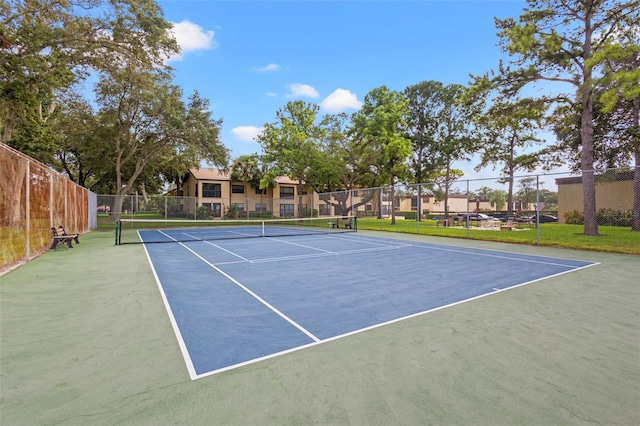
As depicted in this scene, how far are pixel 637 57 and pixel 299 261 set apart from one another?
19.8 m

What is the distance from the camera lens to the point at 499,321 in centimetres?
414

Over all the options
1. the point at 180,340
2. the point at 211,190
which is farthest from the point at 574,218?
the point at 211,190

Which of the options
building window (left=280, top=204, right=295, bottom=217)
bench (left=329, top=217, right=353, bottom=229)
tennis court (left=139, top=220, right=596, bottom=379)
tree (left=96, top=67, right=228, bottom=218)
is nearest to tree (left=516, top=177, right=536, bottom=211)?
tennis court (left=139, top=220, right=596, bottom=379)

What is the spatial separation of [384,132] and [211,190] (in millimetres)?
23125

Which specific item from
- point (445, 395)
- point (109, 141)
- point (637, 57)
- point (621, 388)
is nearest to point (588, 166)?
point (637, 57)

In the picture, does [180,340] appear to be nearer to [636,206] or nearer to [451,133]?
[636,206]

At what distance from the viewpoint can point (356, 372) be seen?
2828mm

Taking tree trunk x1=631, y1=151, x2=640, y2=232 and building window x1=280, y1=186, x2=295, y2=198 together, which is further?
building window x1=280, y1=186, x2=295, y2=198

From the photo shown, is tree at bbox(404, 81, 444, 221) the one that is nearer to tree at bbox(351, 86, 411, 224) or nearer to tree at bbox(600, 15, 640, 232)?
tree at bbox(351, 86, 411, 224)

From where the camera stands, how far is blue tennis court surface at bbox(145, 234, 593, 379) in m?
3.57

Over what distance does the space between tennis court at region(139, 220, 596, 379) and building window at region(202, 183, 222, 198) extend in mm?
29776

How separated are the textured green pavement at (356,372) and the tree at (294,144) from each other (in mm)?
24780

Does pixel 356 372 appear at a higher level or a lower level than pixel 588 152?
lower

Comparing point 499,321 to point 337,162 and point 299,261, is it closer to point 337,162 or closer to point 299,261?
point 299,261
